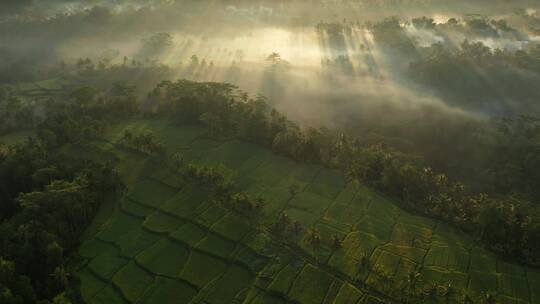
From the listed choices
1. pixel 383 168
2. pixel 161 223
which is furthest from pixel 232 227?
pixel 383 168

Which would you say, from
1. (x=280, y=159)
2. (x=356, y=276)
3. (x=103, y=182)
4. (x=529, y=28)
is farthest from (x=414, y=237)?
(x=529, y=28)

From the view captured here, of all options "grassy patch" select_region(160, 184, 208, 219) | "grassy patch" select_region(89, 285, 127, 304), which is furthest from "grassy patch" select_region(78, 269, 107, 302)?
"grassy patch" select_region(160, 184, 208, 219)

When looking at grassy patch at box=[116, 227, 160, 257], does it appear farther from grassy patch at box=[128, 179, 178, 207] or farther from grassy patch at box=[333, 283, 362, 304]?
grassy patch at box=[333, 283, 362, 304]

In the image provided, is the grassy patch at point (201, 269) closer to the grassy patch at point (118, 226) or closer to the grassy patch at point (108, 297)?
the grassy patch at point (108, 297)

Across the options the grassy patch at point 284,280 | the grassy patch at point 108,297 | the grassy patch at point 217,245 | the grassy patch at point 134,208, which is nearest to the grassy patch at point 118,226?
the grassy patch at point 134,208

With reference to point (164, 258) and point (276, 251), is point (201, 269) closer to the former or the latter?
point (164, 258)
